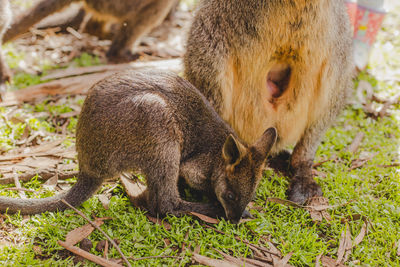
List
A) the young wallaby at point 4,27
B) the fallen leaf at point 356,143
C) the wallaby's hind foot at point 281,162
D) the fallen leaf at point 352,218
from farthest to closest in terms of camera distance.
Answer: the young wallaby at point 4,27 < the fallen leaf at point 356,143 < the wallaby's hind foot at point 281,162 < the fallen leaf at point 352,218

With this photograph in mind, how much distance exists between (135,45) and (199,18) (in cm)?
300

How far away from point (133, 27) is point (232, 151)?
12.3 feet

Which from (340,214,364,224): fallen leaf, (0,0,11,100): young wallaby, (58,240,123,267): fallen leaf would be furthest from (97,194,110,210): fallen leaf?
(0,0,11,100): young wallaby

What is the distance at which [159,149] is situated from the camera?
2.88 m

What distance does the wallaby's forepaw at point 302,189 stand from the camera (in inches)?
140

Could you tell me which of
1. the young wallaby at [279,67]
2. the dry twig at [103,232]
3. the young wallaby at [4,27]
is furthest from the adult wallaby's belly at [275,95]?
the young wallaby at [4,27]

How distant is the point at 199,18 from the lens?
362cm

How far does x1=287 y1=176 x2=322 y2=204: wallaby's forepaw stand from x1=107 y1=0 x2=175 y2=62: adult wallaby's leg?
350 cm

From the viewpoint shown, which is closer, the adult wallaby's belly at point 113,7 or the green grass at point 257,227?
the green grass at point 257,227

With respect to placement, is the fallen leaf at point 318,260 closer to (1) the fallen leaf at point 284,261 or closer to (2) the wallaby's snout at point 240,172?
(1) the fallen leaf at point 284,261

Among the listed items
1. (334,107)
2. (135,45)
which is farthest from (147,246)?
(135,45)

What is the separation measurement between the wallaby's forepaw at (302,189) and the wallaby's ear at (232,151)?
0.85 metres

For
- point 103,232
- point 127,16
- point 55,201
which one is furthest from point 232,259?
point 127,16

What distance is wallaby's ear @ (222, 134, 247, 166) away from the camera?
9.78ft
